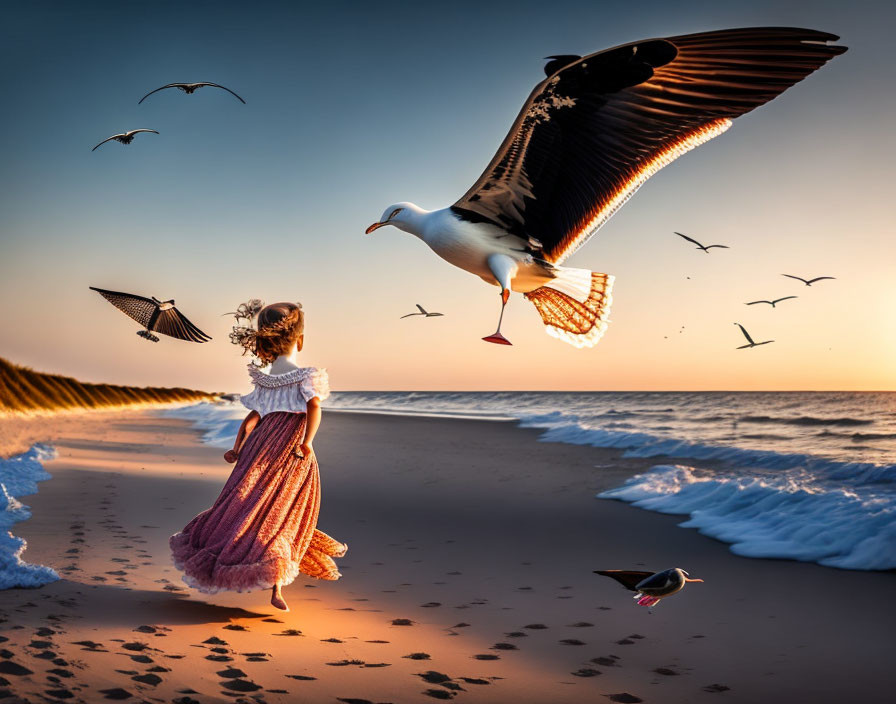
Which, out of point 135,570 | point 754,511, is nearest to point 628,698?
point 135,570

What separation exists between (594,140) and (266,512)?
101 inches

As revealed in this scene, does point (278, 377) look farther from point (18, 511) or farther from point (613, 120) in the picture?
point (18, 511)

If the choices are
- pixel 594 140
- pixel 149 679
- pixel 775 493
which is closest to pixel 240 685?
pixel 149 679

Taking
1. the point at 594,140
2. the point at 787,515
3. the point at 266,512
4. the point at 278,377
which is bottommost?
the point at 787,515

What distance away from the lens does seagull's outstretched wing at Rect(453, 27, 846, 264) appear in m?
3.17

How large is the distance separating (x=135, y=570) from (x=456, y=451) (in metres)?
9.20

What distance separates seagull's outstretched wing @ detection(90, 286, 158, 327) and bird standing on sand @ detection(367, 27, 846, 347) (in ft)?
7.40

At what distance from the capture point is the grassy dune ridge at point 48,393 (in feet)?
82.6

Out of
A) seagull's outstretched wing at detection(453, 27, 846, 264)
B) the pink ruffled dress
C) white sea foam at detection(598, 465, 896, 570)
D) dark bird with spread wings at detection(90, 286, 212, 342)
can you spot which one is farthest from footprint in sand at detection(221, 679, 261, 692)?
white sea foam at detection(598, 465, 896, 570)

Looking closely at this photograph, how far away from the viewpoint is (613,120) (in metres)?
3.67

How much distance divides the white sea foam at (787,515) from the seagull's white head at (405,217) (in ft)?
14.2

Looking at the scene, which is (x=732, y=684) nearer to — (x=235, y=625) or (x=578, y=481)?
(x=235, y=625)

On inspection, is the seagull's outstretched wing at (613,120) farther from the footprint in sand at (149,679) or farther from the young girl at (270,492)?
the footprint in sand at (149,679)

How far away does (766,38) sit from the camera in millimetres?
3117
